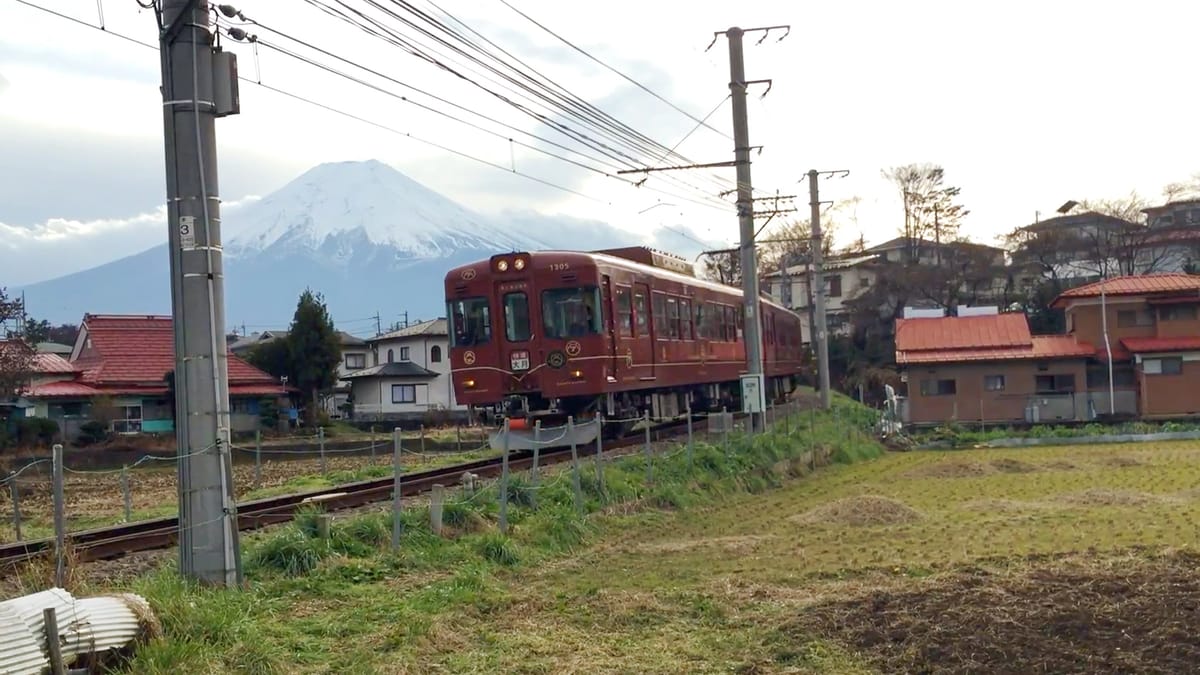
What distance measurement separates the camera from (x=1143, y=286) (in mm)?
35844

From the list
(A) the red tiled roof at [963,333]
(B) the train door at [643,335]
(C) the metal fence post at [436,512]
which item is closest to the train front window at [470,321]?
(B) the train door at [643,335]

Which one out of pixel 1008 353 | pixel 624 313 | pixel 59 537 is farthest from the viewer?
pixel 1008 353

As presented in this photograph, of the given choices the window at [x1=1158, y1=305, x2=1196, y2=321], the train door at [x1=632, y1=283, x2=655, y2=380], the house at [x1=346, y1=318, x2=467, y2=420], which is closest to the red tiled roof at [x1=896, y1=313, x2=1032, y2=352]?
the window at [x1=1158, y1=305, x2=1196, y2=321]

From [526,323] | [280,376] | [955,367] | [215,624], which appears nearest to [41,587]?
[215,624]

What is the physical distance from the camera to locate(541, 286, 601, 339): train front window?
17.3 metres

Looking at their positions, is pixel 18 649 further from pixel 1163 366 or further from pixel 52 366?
pixel 52 366

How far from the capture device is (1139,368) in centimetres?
3425

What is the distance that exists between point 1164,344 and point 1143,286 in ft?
7.73

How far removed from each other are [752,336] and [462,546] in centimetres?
1110

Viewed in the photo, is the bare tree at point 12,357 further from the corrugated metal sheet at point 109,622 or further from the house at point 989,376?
the corrugated metal sheet at point 109,622

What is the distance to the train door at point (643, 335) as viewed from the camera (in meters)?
18.8

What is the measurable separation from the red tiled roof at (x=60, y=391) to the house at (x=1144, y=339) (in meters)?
30.8

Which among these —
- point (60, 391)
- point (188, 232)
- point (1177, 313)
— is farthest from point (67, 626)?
point (1177, 313)

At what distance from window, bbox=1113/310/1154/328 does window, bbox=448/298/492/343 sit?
977 inches
